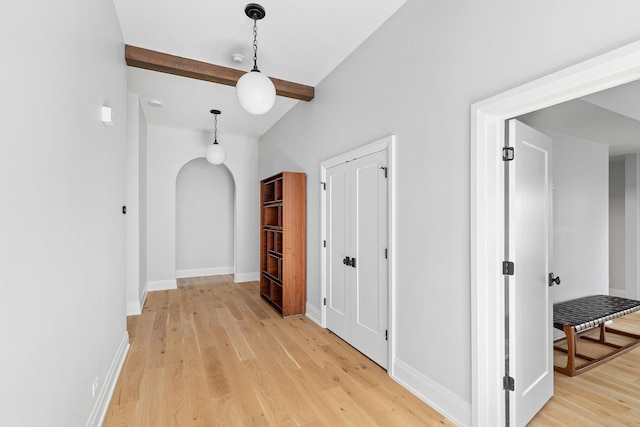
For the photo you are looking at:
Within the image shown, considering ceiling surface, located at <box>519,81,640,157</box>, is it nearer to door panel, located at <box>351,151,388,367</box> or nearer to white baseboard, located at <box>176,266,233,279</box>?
door panel, located at <box>351,151,388,367</box>

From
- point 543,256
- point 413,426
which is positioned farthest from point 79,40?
point 543,256

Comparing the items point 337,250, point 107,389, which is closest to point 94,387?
point 107,389

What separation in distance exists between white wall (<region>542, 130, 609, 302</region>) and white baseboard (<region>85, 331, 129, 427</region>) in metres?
4.42

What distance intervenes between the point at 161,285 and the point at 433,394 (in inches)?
198

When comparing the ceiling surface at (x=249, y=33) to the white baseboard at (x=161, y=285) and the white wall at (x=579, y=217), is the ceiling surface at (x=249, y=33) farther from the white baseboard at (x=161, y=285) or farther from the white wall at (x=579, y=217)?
the white baseboard at (x=161, y=285)

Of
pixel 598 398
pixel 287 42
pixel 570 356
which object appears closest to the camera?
pixel 598 398

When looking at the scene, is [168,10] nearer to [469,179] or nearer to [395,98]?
[395,98]

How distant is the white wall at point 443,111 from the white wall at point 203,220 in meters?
4.92

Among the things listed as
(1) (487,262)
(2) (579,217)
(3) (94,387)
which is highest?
(2) (579,217)

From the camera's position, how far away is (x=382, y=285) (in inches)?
108

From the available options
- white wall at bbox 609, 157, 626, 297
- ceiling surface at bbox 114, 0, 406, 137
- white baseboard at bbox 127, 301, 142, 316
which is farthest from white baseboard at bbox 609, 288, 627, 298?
white baseboard at bbox 127, 301, 142, 316

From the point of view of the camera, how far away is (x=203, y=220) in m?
6.89

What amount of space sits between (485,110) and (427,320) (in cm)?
148

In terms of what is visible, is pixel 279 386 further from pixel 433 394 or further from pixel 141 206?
pixel 141 206
